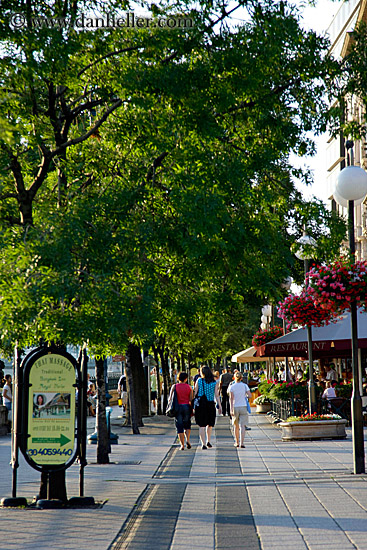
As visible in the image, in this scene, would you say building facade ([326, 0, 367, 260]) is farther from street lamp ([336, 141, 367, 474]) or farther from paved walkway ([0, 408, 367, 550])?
street lamp ([336, 141, 367, 474])

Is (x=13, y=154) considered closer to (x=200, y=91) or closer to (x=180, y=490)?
(x=200, y=91)

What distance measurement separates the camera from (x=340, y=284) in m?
12.2

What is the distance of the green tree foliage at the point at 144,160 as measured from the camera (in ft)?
29.9

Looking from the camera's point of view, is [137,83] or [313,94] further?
[313,94]

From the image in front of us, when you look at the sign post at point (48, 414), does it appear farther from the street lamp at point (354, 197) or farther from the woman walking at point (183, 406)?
the woman walking at point (183, 406)

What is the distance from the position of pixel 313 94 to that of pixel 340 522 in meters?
5.79

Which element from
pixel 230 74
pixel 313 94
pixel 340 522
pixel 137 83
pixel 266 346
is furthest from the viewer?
pixel 266 346

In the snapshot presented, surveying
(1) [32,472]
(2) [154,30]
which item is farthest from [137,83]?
(1) [32,472]

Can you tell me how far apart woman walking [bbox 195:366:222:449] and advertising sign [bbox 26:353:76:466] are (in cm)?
797

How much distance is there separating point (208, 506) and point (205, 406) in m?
8.63

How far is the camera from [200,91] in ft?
32.9

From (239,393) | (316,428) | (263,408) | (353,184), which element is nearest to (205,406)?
(239,393)

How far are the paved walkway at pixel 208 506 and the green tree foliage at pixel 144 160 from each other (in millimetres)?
1997
